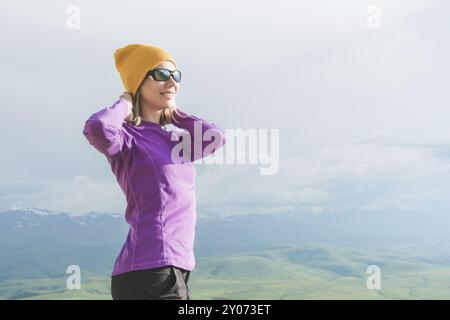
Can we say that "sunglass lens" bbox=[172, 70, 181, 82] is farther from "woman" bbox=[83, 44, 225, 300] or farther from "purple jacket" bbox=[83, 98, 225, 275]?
"purple jacket" bbox=[83, 98, 225, 275]

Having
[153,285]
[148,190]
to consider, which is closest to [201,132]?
[148,190]

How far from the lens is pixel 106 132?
1.91 meters

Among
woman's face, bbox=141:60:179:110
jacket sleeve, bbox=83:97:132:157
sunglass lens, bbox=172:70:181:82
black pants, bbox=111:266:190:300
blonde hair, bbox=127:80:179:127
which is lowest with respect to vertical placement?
black pants, bbox=111:266:190:300

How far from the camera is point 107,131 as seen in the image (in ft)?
6.27

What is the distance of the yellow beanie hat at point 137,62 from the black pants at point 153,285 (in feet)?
1.82

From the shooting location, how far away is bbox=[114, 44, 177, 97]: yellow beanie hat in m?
2.11

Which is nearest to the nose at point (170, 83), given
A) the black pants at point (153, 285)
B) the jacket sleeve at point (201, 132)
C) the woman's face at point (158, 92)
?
the woman's face at point (158, 92)

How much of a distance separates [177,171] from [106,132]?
0.24m

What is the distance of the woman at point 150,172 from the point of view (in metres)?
1.91

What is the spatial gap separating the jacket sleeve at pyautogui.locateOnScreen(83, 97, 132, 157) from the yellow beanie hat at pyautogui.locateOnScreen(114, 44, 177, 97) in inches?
6.4

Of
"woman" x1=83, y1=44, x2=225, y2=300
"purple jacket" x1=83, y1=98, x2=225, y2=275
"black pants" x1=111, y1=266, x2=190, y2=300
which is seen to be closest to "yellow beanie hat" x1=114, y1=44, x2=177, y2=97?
"woman" x1=83, y1=44, x2=225, y2=300

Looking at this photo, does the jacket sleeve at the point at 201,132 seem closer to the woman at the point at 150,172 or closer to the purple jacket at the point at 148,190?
the woman at the point at 150,172
